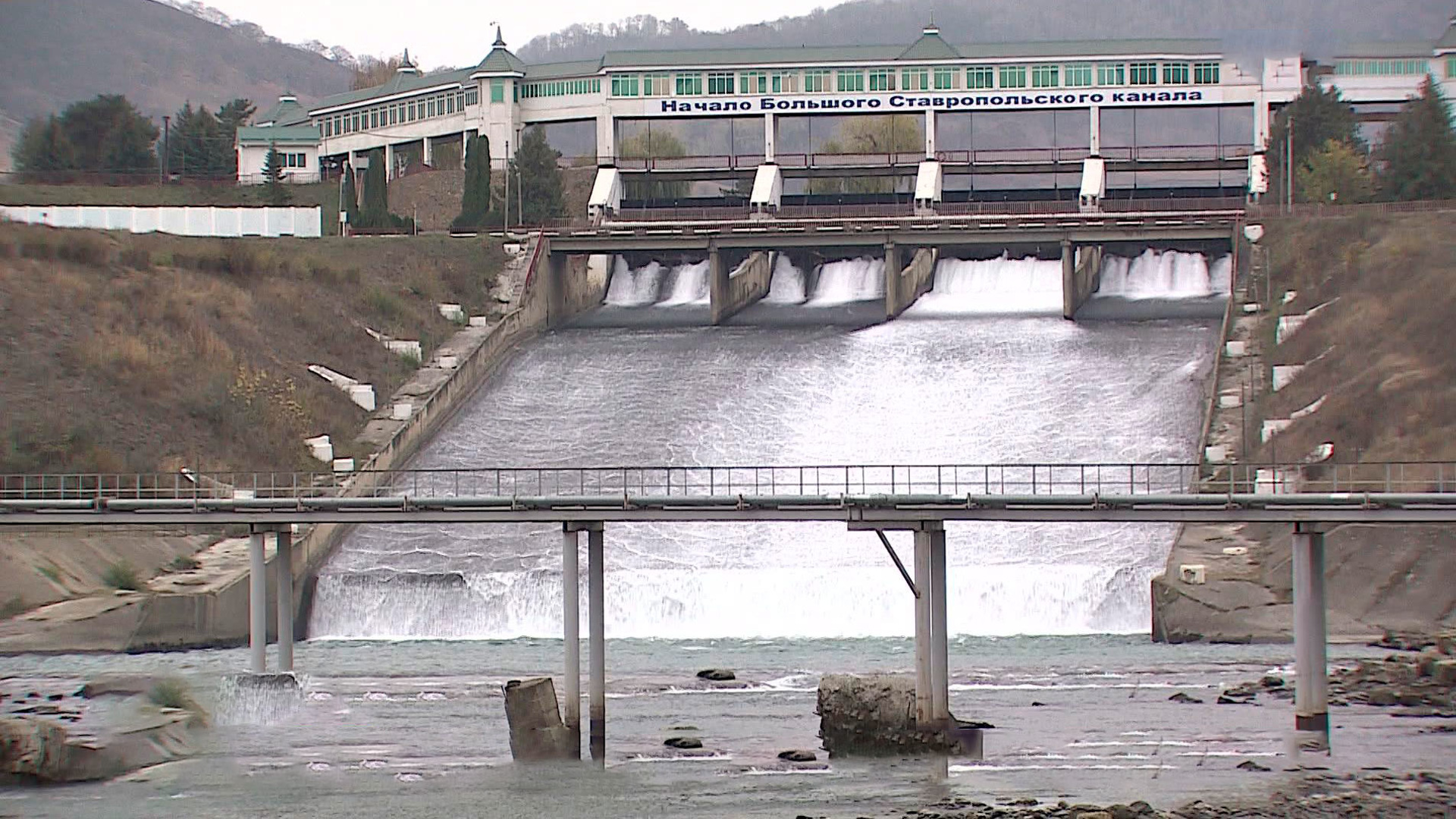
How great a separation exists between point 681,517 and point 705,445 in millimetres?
39424

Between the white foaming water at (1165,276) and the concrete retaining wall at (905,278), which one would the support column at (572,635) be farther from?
the white foaming water at (1165,276)

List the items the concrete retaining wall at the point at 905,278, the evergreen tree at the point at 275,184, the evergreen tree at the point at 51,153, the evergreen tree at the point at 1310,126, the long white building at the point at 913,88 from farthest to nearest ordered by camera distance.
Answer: the evergreen tree at the point at 51,153 < the evergreen tree at the point at 275,184 < the long white building at the point at 913,88 < the evergreen tree at the point at 1310,126 < the concrete retaining wall at the point at 905,278

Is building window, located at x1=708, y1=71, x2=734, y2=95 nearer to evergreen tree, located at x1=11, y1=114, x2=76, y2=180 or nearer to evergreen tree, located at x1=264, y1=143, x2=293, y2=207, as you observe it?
evergreen tree, located at x1=264, y1=143, x2=293, y2=207

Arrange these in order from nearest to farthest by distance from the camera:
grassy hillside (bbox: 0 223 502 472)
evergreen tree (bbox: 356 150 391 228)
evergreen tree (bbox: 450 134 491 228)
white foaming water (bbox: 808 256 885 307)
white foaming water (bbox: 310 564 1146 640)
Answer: white foaming water (bbox: 310 564 1146 640) → grassy hillside (bbox: 0 223 502 472) → white foaming water (bbox: 808 256 885 307) → evergreen tree (bbox: 450 134 491 228) → evergreen tree (bbox: 356 150 391 228)

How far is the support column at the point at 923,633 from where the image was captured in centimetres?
5203

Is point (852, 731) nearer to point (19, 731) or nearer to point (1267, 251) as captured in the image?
point (19, 731)

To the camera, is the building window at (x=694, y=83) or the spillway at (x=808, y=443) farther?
the building window at (x=694, y=83)

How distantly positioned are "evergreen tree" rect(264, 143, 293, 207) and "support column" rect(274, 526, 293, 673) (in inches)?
3540

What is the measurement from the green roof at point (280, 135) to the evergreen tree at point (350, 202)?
42.1ft

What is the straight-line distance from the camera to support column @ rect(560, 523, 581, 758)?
53719mm

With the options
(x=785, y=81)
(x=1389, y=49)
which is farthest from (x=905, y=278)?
(x=1389, y=49)

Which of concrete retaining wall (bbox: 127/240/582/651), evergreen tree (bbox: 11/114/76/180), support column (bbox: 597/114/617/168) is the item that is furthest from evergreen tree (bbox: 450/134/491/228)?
evergreen tree (bbox: 11/114/76/180)

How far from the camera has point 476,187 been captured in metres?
136

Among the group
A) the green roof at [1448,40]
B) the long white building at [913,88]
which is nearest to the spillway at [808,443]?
the long white building at [913,88]
